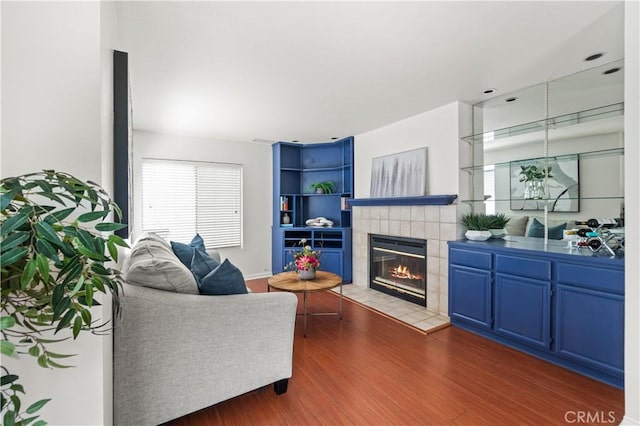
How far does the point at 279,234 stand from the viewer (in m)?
5.34

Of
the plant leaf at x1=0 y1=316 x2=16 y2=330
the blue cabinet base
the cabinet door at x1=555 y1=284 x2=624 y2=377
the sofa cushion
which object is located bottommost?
the blue cabinet base

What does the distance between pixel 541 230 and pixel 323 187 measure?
3.20 metres

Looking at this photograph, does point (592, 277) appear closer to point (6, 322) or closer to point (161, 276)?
point (161, 276)

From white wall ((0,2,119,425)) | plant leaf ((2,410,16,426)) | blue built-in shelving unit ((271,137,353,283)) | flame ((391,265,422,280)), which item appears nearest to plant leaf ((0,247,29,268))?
plant leaf ((2,410,16,426))

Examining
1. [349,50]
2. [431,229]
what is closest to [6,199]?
[349,50]

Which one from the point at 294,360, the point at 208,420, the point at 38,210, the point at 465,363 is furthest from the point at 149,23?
the point at 465,363

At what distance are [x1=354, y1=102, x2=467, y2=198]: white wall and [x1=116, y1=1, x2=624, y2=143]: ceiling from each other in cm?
20

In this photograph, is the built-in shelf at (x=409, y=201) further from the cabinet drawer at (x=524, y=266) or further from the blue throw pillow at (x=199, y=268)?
the blue throw pillow at (x=199, y=268)

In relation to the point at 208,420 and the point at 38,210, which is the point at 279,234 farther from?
the point at 38,210

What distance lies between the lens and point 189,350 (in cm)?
171

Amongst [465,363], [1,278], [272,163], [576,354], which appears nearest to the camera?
[1,278]

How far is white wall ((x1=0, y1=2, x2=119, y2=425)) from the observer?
0.96 metres

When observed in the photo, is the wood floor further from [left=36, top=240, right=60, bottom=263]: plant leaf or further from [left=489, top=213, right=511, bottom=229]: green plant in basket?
[left=36, top=240, right=60, bottom=263]: plant leaf

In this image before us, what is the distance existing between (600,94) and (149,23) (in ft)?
12.8
